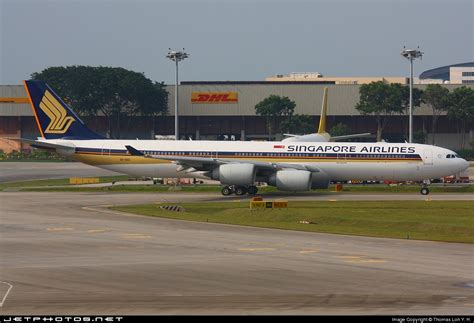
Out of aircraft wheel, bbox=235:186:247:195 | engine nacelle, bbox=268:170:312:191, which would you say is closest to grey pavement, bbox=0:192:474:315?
engine nacelle, bbox=268:170:312:191

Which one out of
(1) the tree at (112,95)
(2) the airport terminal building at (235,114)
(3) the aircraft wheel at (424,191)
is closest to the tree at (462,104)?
(2) the airport terminal building at (235,114)

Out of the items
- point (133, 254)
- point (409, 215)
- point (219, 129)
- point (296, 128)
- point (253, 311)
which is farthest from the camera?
point (219, 129)

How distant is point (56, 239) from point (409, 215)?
2021cm

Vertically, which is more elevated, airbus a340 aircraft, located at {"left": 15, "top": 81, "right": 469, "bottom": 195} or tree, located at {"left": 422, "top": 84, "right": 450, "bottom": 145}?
tree, located at {"left": 422, "top": 84, "right": 450, "bottom": 145}

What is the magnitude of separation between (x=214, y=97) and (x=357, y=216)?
4167 inches

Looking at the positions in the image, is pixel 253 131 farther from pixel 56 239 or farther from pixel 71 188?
pixel 56 239

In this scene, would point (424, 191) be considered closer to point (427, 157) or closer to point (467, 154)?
point (427, 157)

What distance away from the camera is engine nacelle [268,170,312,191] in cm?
6291

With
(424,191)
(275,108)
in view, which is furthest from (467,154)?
(424,191)

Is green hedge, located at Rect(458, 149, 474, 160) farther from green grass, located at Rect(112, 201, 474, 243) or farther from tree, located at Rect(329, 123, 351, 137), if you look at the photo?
green grass, located at Rect(112, 201, 474, 243)

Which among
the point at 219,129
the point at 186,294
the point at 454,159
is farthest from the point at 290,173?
the point at 219,129

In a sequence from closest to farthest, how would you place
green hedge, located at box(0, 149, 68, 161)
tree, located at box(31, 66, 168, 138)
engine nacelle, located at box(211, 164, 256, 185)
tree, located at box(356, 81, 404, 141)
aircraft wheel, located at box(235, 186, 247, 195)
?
engine nacelle, located at box(211, 164, 256, 185) < aircraft wheel, located at box(235, 186, 247, 195) < green hedge, located at box(0, 149, 68, 161) < tree, located at box(356, 81, 404, 141) < tree, located at box(31, 66, 168, 138)

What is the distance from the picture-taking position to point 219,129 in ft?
512

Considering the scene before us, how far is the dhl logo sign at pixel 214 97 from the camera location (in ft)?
499
